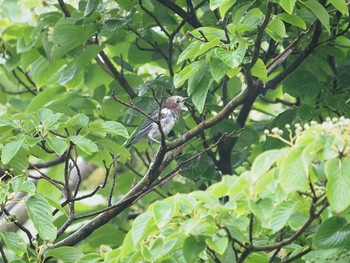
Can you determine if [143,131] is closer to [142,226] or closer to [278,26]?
[278,26]

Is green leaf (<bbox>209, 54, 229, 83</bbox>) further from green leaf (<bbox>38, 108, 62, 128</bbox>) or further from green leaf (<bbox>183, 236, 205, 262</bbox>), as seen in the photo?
green leaf (<bbox>183, 236, 205, 262</bbox>)

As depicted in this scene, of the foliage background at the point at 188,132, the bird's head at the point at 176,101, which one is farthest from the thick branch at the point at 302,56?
the bird's head at the point at 176,101

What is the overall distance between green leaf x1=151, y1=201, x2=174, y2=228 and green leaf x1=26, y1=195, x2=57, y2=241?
1.13 meters

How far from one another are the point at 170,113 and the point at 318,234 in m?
2.75

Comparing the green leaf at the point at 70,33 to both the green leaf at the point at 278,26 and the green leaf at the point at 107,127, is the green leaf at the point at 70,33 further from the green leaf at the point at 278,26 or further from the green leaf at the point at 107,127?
the green leaf at the point at 278,26

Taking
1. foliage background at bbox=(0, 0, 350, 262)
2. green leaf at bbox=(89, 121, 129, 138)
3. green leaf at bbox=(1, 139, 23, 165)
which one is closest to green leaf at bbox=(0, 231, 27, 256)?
foliage background at bbox=(0, 0, 350, 262)

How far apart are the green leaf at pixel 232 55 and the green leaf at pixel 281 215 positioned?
987 millimetres

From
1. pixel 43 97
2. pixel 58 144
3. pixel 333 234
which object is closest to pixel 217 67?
pixel 58 144

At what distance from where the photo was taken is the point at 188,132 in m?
5.03

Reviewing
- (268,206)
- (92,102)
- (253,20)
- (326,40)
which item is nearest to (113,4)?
(92,102)

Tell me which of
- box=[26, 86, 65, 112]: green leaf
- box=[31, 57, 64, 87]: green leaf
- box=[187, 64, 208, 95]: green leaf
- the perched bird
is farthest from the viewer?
box=[31, 57, 64, 87]: green leaf

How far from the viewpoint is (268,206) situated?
337 cm

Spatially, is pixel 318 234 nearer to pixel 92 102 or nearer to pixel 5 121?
pixel 5 121

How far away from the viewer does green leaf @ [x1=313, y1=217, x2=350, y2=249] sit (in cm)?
343
